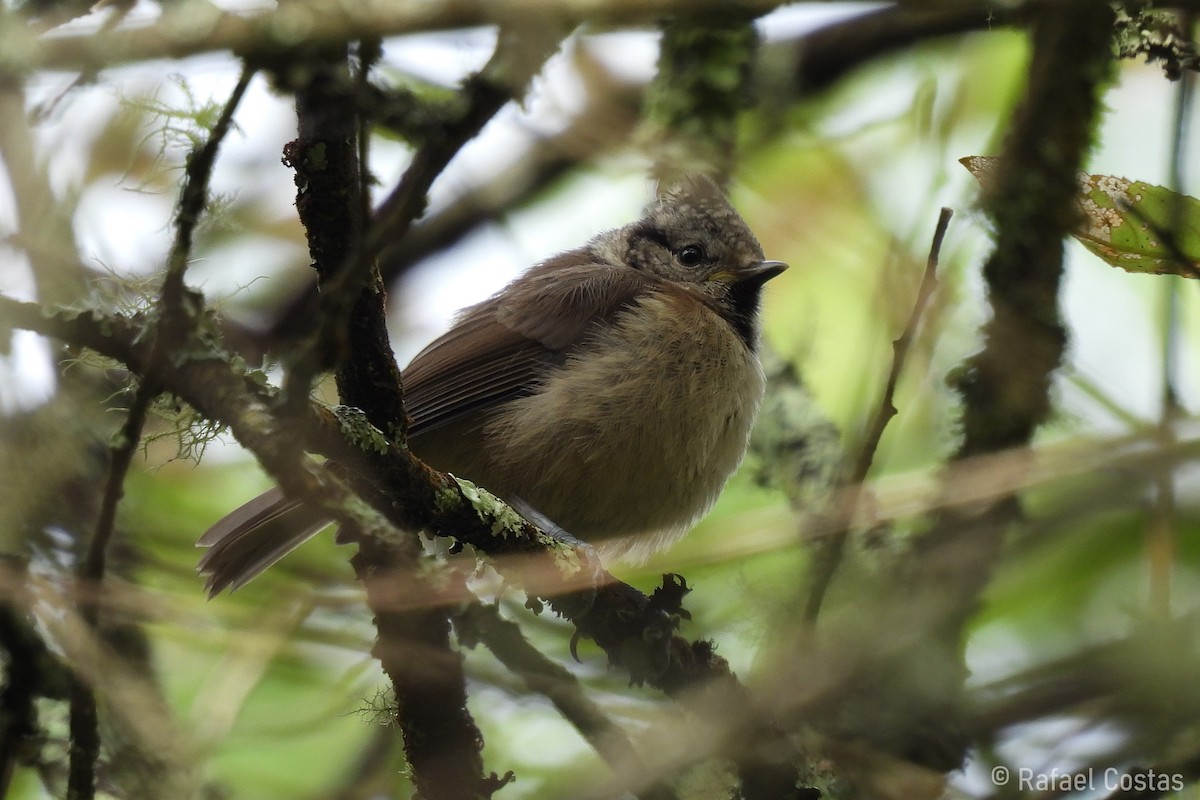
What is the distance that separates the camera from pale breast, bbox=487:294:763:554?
4.38m

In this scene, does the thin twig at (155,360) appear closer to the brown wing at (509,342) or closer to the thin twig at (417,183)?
the thin twig at (417,183)

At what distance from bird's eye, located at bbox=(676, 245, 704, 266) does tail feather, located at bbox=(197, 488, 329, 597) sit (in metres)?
2.20

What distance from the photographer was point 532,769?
390 cm

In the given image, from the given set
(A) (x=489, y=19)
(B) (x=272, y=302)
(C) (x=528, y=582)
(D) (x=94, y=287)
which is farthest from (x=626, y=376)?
(B) (x=272, y=302)

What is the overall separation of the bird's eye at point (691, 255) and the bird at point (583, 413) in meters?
0.49

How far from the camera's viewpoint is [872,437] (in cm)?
344

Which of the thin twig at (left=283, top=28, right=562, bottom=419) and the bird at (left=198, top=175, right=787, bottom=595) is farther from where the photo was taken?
the bird at (left=198, top=175, right=787, bottom=595)

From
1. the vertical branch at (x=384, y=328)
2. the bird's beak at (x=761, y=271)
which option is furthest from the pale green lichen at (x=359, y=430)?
the bird's beak at (x=761, y=271)

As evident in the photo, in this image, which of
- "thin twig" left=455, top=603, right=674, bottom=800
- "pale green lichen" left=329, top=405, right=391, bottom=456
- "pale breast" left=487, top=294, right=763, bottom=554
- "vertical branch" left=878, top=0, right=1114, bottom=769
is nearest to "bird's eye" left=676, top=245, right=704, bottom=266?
"pale breast" left=487, top=294, right=763, bottom=554

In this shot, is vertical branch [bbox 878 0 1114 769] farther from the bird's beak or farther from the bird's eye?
the bird's eye

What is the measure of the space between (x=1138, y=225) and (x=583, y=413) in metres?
2.13

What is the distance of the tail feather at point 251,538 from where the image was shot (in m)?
4.10

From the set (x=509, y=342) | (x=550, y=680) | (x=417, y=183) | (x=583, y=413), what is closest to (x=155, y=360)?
(x=417, y=183)

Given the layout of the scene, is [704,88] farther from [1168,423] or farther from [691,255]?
[1168,423]
